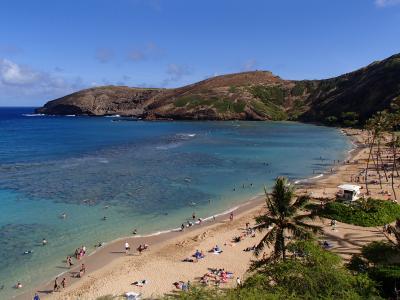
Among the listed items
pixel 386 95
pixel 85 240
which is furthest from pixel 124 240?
pixel 386 95

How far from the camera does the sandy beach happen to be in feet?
104

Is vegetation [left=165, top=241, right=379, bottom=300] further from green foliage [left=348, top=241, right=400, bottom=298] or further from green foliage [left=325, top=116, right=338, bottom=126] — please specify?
green foliage [left=325, top=116, right=338, bottom=126]

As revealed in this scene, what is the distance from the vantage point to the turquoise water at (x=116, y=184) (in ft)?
134

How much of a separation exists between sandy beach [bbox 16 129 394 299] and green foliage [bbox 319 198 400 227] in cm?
86

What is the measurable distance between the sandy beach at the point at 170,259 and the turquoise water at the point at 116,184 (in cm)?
256

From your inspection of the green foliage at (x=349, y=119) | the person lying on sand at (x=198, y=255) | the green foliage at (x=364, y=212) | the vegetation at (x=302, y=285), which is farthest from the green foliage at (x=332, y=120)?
the vegetation at (x=302, y=285)

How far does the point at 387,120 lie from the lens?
60.1 m

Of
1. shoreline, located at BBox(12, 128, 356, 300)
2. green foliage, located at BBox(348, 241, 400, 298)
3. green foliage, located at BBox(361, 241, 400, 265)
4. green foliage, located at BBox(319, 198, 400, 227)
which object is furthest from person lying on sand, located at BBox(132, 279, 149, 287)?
green foliage, located at BBox(319, 198, 400, 227)

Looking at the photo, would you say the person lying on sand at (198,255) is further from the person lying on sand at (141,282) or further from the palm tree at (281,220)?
the palm tree at (281,220)

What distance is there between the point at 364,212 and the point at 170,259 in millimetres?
20447

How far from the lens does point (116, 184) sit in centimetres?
6438

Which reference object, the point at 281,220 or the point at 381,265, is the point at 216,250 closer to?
the point at 281,220

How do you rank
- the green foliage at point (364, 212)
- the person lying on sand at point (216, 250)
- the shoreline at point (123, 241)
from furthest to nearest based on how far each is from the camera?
the green foliage at point (364, 212) → the person lying on sand at point (216, 250) → the shoreline at point (123, 241)

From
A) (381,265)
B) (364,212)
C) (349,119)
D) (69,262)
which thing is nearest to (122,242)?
(69,262)
